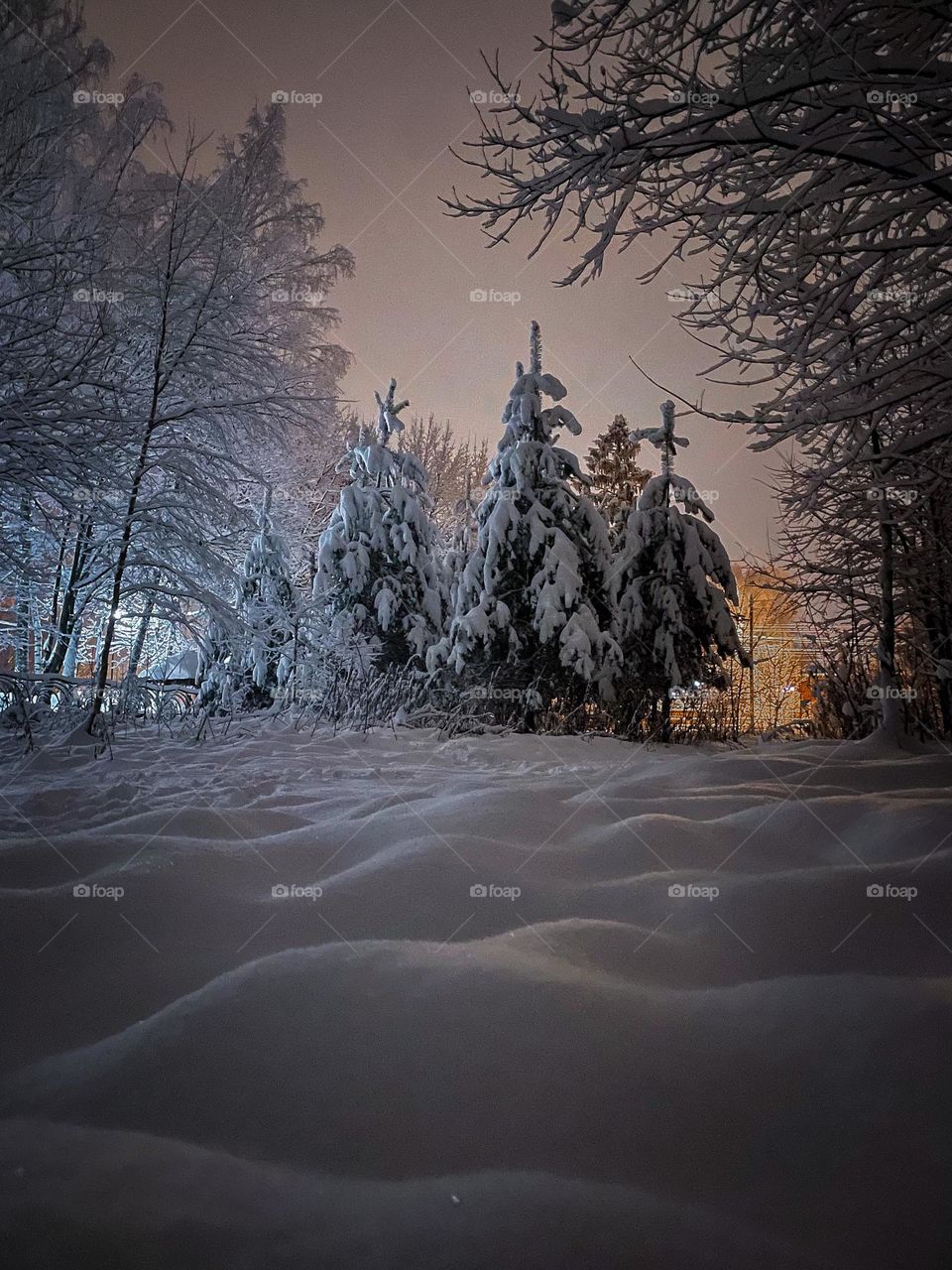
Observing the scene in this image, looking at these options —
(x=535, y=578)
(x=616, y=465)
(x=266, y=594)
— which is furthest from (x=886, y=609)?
(x=616, y=465)

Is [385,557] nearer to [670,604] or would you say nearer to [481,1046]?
[670,604]

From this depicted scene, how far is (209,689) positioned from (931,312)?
34.7 ft

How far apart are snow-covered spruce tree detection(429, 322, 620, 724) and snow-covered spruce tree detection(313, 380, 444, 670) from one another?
1.43 meters

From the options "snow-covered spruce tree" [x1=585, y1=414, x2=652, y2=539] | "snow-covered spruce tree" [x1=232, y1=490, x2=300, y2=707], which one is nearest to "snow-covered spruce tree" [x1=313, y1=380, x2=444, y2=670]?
"snow-covered spruce tree" [x1=232, y1=490, x2=300, y2=707]

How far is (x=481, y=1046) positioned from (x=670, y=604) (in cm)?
1029

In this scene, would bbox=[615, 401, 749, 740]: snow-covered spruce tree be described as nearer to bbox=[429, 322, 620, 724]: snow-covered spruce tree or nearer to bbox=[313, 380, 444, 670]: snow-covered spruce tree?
bbox=[429, 322, 620, 724]: snow-covered spruce tree

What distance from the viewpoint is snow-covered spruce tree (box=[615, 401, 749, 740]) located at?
11.1 m

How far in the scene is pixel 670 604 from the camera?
1113 centimetres

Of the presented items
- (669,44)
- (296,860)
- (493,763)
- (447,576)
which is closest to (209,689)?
(447,576)

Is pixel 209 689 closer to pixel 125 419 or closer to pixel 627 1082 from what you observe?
pixel 125 419

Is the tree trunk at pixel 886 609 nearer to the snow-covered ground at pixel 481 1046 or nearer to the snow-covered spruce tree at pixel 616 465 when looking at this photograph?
the snow-covered ground at pixel 481 1046

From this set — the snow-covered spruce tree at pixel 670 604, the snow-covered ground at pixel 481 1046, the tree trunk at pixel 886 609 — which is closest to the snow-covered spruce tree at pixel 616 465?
the snow-covered spruce tree at pixel 670 604

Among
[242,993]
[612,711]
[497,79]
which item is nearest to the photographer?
[242,993]

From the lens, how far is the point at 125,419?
17.9 ft
